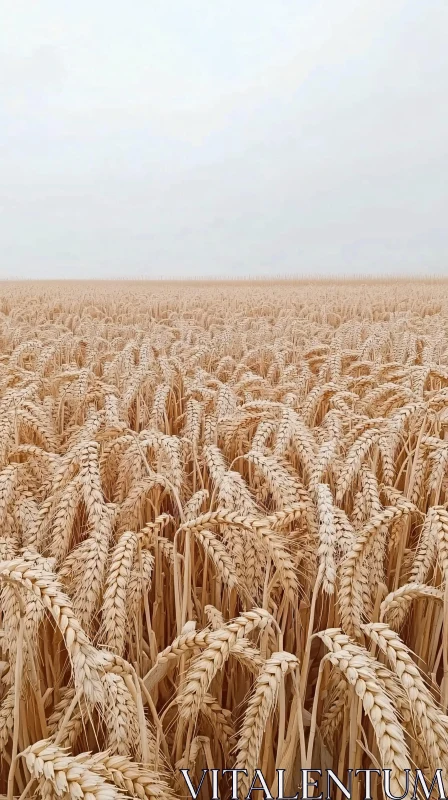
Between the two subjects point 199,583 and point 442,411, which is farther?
point 442,411

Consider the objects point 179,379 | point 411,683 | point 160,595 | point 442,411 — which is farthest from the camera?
point 179,379

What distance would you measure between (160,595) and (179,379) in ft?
8.34

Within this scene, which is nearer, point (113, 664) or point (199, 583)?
point (113, 664)

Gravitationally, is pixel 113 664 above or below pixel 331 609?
above

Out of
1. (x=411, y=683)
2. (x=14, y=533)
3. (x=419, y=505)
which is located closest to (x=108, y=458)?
(x=14, y=533)

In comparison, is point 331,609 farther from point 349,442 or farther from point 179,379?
point 179,379

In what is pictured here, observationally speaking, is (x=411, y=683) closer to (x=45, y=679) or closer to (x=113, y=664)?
(x=113, y=664)

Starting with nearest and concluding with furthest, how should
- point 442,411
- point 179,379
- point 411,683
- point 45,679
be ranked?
point 411,683 < point 45,679 < point 442,411 < point 179,379

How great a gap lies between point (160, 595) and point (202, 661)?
3.02 ft

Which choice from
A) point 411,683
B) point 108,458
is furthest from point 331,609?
point 108,458

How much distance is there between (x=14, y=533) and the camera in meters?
1.75

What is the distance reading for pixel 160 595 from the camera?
66.2 inches

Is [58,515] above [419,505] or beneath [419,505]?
above

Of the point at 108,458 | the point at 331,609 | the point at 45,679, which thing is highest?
the point at 108,458
